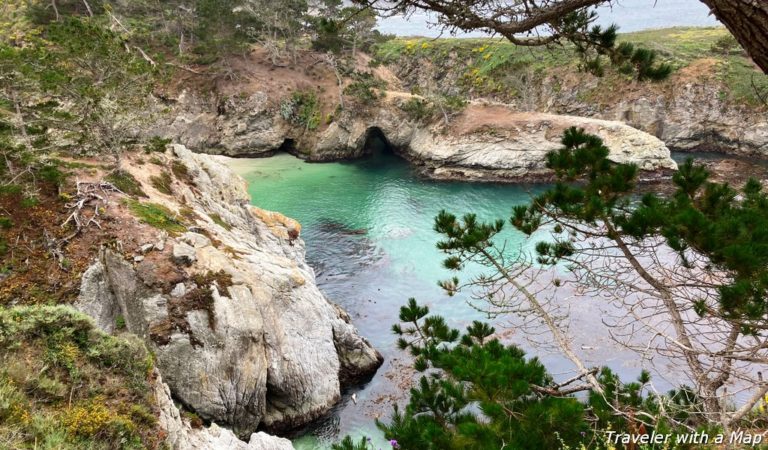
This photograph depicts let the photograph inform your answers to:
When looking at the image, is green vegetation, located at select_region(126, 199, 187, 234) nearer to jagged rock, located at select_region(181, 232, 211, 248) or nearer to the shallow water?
jagged rock, located at select_region(181, 232, 211, 248)

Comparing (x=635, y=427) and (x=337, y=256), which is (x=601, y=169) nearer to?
(x=635, y=427)

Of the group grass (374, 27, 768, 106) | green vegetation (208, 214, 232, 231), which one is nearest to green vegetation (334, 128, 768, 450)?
green vegetation (208, 214, 232, 231)

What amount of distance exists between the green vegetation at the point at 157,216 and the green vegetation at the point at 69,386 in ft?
20.9

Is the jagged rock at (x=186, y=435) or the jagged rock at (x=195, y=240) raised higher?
the jagged rock at (x=195, y=240)

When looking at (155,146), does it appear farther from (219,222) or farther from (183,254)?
(183,254)

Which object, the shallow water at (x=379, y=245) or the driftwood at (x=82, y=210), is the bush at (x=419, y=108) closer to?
the shallow water at (x=379, y=245)

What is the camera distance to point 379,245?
2544 centimetres

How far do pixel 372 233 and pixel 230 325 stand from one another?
1617 cm

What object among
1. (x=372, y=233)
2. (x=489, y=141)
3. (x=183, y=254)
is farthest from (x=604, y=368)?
(x=489, y=141)

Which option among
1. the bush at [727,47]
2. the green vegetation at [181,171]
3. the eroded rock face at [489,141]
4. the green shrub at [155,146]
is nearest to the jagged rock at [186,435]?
the green vegetation at [181,171]

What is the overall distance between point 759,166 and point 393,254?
1272 inches

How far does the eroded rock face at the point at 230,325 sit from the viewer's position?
10867 mm

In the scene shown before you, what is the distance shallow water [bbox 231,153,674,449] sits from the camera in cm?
1493

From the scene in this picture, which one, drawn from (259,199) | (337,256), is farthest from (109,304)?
(259,199)
